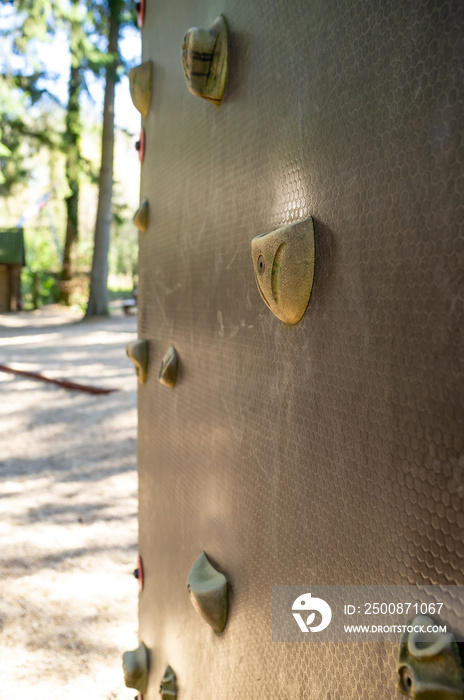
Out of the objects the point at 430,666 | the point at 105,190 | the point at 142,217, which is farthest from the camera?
the point at 105,190

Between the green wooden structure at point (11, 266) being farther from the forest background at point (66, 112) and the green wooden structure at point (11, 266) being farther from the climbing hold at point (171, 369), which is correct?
the climbing hold at point (171, 369)

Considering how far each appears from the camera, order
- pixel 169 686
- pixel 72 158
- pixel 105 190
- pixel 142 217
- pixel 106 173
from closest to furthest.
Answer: pixel 169 686
pixel 142 217
pixel 106 173
pixel 105 190
pixel 72 158

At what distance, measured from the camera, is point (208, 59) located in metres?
0.95

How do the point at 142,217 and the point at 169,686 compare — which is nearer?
the point at 169,686

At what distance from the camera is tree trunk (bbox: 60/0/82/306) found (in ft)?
41.1

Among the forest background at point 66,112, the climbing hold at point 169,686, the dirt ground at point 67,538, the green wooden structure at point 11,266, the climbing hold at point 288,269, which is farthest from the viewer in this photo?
the green wooden structure at point 11,266

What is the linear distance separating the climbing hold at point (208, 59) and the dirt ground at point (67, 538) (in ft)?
→ 5.57

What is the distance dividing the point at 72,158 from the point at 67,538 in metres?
12.5

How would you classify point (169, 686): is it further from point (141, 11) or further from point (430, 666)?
point (141, 11)

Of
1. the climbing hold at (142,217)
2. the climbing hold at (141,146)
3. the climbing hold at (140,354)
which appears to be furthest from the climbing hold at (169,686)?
the climbing hold at (141,146)

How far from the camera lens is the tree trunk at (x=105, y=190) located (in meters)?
12.3

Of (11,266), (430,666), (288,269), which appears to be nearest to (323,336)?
(288,269)

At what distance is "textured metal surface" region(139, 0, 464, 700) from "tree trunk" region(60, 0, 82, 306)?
12871 millimetres

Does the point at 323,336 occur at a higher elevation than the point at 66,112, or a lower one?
lower
